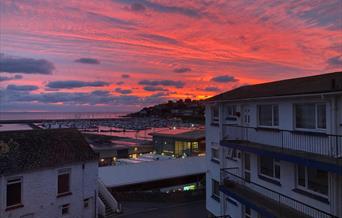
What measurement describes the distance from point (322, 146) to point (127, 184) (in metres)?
22.9

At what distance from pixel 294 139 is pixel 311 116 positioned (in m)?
1.20

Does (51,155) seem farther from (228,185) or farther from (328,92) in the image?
(328,92)

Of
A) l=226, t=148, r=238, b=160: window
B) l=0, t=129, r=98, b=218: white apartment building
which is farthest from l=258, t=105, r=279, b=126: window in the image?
l=0, t=129, r=98, b=218: white apartment building

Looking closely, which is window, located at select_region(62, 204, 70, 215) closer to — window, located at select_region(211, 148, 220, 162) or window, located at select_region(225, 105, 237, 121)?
window, located at select_region(211, 148, 220, 162)

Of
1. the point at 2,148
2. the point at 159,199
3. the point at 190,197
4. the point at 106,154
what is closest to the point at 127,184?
the point at 159,199

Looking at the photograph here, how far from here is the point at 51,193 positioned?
21625mm

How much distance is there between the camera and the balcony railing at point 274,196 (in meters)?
11.8

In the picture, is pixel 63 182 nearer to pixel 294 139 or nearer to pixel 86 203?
pixel 86 203

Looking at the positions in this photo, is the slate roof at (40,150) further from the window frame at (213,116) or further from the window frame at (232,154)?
the window frame at (232,154)

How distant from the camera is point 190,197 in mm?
31562

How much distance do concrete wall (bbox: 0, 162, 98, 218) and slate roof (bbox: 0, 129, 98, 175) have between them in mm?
475

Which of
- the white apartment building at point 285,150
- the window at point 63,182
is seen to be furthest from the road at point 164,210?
the white apartment building at point 285,150

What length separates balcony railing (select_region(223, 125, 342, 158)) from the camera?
11202mm

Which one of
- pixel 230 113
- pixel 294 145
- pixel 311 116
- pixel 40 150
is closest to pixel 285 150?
pixel 294 145
